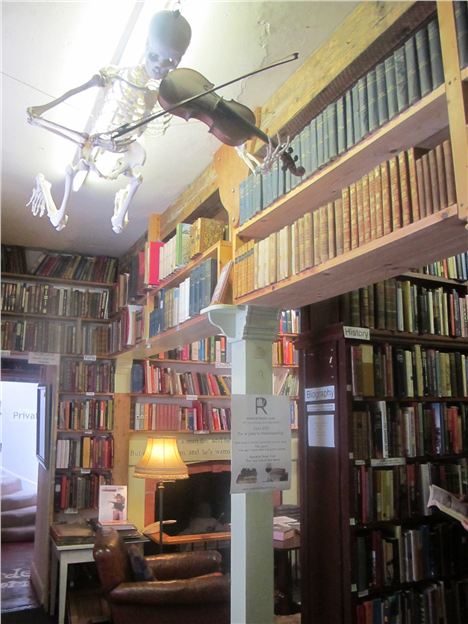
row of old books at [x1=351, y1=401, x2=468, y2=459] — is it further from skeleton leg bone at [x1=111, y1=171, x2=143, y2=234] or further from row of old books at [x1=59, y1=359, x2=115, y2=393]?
row of old books at [x1=59, y1=359, x2=115, y2=393]

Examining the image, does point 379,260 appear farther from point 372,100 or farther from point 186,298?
point 186,298

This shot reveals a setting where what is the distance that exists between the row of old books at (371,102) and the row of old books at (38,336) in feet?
10.5

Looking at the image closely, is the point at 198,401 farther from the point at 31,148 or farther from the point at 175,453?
the point at 31,148

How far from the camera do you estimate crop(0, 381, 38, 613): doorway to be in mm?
6438

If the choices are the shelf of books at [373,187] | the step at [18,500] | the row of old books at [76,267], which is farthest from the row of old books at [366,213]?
the step at [18,500]

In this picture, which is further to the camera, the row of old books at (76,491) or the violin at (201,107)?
the row of old books at (76,491)

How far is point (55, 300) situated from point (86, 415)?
1118 millimetres

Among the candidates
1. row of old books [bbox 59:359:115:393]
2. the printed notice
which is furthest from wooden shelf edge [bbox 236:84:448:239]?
row of old books [bbox 59:359:115:393]

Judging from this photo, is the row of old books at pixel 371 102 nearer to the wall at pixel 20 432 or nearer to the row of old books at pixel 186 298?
the row of old books at pixel 186 298

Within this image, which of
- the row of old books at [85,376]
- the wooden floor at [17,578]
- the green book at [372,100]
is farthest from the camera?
the row of old books at [85,376]

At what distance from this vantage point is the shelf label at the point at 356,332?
2842 millimetres

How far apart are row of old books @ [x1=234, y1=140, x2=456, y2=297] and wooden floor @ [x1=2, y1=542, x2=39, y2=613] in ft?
12.1

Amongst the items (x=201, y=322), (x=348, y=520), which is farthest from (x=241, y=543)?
(x=201, y=322)

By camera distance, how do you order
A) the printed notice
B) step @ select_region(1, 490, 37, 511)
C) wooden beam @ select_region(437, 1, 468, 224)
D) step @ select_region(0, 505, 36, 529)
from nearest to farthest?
wooden beam @ select_region(437, 1, 468, 224) → the printed notice → step @ select_region(0, 505, 36, 529) → step @ select_region(1, 490, 37, 511)
